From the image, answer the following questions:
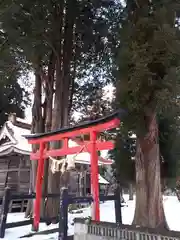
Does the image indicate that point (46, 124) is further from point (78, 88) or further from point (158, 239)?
point (158, 239)

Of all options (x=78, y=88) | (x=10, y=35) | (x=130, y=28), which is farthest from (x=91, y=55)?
(x=130, y=28)

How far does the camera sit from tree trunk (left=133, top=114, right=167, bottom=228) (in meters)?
5.92

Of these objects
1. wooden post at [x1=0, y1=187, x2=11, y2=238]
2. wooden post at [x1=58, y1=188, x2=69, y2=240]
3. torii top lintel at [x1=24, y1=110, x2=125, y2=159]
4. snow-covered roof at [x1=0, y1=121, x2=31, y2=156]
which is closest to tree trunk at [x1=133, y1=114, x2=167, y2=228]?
torii top lintel at [x1=24, y1=110, x2=125, y2=159]

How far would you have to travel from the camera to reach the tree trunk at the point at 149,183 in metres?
5.92

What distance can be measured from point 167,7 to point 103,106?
18.7 ft

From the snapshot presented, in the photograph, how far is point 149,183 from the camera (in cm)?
607

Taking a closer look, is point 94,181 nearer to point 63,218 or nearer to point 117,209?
point 63,218

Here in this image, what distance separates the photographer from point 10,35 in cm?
805

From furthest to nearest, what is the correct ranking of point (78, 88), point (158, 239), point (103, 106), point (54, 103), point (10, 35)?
point (78, 88), point (103, 106), point (54, 103), point (10, 35), point (158, 239)

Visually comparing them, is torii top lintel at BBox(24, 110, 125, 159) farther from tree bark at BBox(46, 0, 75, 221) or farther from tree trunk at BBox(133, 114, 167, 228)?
tree bark at BBox(46, 0, 75, 221)

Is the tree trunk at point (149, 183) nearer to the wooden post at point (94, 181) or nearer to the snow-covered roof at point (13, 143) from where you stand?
the wooden post at point (94, 181)

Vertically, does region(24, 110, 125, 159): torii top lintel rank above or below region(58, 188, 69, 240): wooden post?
above

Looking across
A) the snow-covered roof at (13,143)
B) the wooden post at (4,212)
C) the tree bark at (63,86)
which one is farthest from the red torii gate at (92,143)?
the snow-covered roof at (13,143)

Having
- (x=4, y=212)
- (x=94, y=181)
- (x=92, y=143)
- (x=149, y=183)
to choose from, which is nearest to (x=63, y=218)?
(x=94, y=181)
